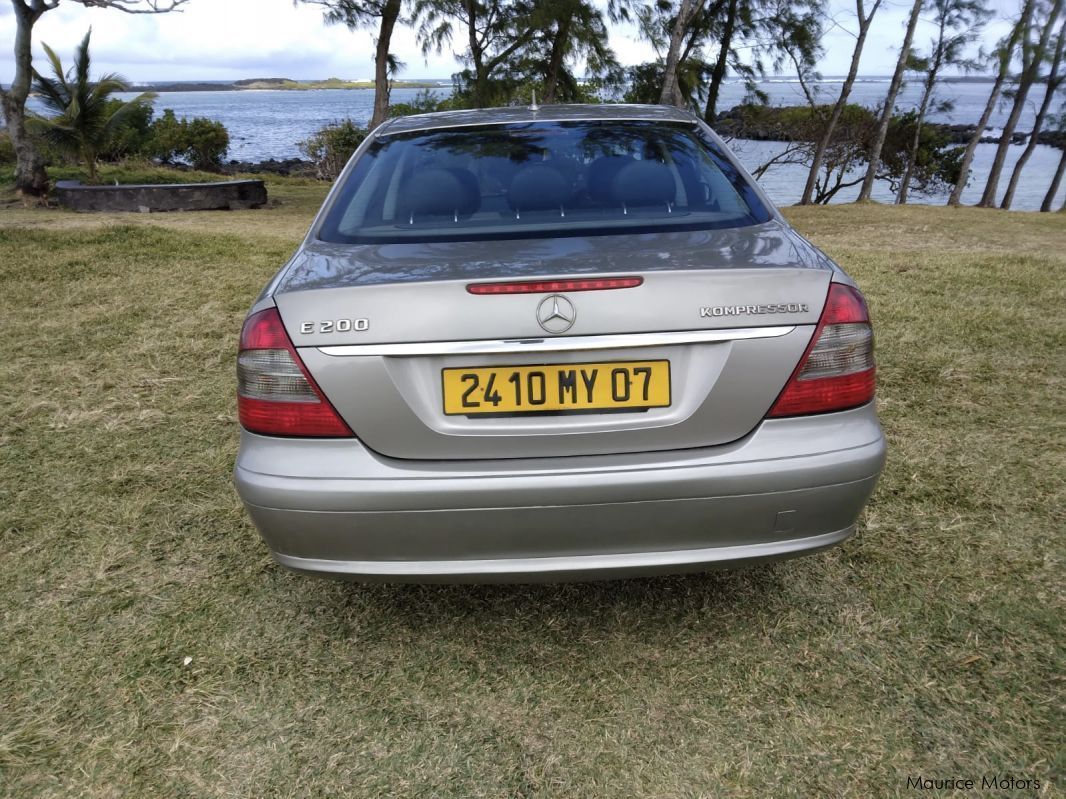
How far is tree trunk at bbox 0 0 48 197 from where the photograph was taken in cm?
1258

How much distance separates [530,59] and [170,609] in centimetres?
2409

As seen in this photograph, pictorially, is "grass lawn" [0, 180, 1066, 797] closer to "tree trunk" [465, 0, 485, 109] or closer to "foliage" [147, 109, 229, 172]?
"tree trunk" [465, 0, 485, 109]

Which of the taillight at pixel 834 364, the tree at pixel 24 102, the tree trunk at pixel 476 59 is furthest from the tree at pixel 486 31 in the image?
the taillight at pixel 834 364

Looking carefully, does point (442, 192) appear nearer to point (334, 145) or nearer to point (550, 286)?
point (550, 286)

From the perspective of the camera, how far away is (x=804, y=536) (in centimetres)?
196

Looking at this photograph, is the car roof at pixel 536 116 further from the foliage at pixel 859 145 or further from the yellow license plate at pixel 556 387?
the foliage at pixel 859 145

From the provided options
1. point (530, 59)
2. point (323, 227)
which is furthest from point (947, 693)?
point (530, 59)

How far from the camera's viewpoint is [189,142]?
2969 cm

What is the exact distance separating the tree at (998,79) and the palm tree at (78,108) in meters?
20.4

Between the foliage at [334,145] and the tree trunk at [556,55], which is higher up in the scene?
the tree trunk at [556,55]

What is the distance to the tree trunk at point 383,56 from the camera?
57.5 feet

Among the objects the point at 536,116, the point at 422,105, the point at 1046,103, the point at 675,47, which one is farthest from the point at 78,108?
the point at 1046,103

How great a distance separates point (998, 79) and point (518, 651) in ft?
87.8

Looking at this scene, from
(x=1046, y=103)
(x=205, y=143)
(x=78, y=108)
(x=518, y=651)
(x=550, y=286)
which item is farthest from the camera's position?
(x=205, y=143)
